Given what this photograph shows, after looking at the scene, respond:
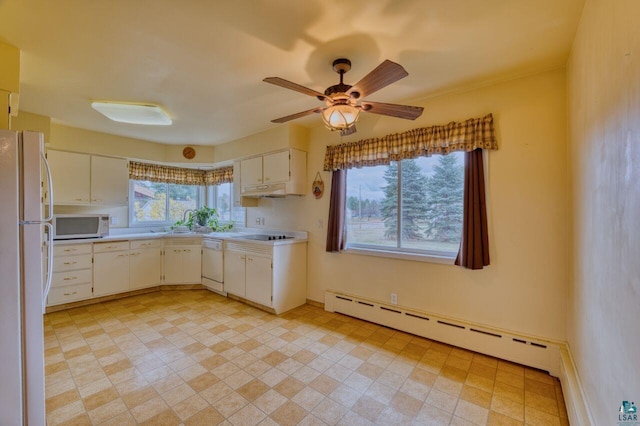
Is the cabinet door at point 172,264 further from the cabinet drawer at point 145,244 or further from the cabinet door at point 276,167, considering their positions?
the cabinet door at point 276,167

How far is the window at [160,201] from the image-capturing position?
4.64m

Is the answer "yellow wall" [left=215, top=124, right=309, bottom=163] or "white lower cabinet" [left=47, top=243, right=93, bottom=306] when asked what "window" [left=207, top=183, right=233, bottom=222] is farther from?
"white lower cabinet" [left=47, top=243, right=93, bottom=306]

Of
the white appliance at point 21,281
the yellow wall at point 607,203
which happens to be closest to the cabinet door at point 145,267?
the white appliance at point 21,281

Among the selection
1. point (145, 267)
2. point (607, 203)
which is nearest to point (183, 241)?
point (145, 267)

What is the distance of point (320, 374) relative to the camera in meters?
2.13

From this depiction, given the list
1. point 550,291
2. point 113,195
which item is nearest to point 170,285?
point 113,195

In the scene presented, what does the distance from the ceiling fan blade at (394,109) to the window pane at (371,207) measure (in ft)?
3.77

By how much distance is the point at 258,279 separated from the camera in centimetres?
343

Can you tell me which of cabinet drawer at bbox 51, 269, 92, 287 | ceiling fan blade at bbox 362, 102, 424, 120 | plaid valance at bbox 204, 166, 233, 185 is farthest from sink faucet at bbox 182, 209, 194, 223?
ceiling fan blade at bbox 362, 102, 424, 120

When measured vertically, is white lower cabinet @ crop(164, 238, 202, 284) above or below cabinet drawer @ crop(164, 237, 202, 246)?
below

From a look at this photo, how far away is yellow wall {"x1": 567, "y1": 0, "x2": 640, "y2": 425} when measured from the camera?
940 mm

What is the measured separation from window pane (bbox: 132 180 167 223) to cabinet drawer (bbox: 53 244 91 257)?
1.11m

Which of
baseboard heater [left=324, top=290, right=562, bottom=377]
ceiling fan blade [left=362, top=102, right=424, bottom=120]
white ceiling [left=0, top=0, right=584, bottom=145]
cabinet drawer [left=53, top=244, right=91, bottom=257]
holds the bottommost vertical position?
baseboard heater [left=324, top=290, right=562, bottom=377]

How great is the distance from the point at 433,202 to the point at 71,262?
4.46 metres
